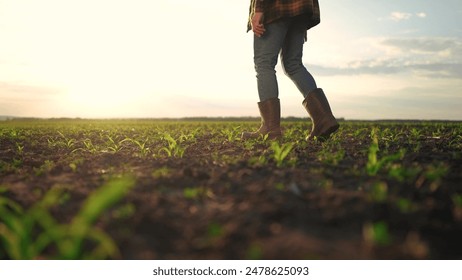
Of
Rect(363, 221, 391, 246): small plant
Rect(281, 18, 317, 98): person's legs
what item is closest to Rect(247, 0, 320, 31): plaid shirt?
Rect(281, 18, 317, 98): person's legs

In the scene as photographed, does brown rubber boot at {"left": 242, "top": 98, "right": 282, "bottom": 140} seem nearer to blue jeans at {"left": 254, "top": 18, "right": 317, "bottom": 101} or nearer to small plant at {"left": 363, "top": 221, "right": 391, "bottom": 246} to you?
blue jeans at {"left": 254, "top": 18, "right": 317, "bottom": 101}

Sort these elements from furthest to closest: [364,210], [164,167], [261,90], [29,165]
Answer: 1. [261,90]
2. [29,165]
3. [164,167]
4. [364,210]

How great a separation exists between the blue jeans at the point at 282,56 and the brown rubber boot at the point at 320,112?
10cm

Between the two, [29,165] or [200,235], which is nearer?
[200,235]

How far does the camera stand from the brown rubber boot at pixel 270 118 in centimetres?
494

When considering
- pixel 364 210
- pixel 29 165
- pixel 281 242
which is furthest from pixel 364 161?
pixel 29 165

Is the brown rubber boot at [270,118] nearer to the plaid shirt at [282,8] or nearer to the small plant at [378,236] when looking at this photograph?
the plaid shirt at [282,8]

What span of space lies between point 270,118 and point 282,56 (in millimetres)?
818

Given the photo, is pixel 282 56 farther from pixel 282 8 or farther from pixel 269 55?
pixel 282 8

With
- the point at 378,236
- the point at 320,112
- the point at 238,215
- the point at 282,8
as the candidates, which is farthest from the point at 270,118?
the point at 378,236

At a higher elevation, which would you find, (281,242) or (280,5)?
(280,5)
